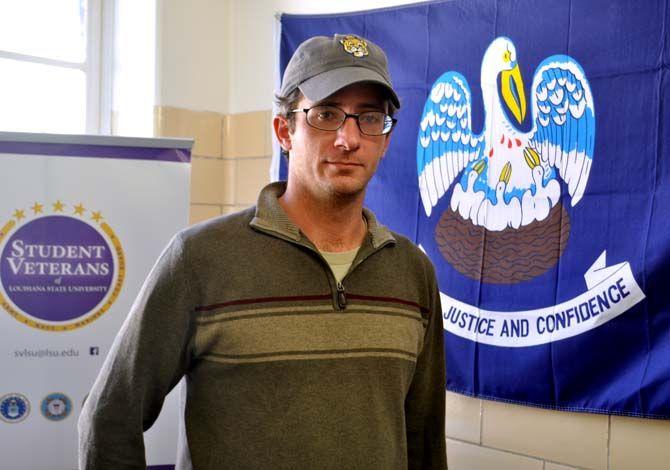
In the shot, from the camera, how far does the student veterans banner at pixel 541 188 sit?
5.74ft

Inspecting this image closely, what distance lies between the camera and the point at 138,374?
1.14 m

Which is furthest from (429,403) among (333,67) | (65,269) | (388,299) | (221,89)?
(221,89)

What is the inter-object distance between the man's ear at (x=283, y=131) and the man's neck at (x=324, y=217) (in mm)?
76

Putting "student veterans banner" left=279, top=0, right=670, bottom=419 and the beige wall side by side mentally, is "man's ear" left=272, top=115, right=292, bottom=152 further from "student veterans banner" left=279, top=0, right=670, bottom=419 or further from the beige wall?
the beige wall

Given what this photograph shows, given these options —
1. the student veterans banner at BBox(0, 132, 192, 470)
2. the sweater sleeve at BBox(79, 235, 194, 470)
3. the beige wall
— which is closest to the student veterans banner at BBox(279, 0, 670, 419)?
the beige wall

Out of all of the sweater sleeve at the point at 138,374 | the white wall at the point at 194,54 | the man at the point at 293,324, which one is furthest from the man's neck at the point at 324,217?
the white wall at the point at 194,54

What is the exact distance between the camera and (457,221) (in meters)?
2.13

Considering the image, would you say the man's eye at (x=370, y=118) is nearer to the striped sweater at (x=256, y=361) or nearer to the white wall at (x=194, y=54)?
the striped sweater at (x=256, y=361)

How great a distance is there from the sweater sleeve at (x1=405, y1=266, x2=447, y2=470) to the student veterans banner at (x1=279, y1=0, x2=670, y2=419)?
60 cm

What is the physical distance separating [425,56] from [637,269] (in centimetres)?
Answer: 87

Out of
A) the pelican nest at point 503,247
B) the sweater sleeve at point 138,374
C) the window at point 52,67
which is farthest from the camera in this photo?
the window at point 52,67

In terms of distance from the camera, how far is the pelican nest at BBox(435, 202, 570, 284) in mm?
1919

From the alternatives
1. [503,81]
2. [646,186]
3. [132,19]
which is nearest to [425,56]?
[503,81]

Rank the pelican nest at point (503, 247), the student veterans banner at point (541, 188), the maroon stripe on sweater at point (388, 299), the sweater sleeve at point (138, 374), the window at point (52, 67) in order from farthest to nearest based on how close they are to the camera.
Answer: the window at point (52, 67), the pelican nest at point (503, 247), the student veterans banner at point (541, 188), the maroon stripe on sweater at point (388, 299), the sweater sleeve at point (138, 374)
